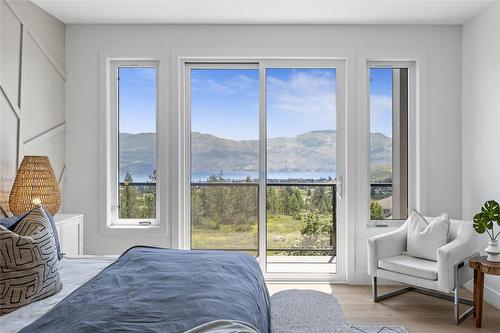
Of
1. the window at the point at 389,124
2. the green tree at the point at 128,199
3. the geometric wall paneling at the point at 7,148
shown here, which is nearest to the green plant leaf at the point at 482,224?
the window at the point at 389,124

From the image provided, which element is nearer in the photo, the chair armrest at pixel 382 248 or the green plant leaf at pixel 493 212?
the green plant leaf at pixel 493 212

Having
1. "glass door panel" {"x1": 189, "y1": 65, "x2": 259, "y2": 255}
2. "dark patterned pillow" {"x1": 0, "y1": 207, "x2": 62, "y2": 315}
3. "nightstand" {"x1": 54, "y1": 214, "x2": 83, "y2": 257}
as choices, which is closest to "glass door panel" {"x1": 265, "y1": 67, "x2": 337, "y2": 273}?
"glass door panel" {"x1": 189, "y1": 65, "x2": 259, "y2": 255}

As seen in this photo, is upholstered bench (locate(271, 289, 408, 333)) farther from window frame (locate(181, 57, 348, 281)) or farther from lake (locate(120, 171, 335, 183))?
lake (locate(120, 171, 335, 183))

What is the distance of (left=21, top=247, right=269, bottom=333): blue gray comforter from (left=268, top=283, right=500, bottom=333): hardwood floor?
1474mm

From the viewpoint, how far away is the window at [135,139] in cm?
412

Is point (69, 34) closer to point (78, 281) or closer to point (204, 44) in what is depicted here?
point (204, 44)

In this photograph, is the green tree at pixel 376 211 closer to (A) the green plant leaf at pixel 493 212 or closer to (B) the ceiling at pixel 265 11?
(A) the green plant leaf at pixel 493 212

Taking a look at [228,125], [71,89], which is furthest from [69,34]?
[228,125]

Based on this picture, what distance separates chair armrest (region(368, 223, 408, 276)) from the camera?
3.51 meters

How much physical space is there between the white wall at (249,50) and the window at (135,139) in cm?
20

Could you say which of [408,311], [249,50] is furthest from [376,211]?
[249,50]

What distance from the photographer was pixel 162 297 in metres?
1.68

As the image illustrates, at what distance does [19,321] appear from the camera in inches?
64.4

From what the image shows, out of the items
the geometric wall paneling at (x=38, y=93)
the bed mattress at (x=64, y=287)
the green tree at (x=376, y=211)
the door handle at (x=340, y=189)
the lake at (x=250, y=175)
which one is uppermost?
the geometric wall paneling at (x=38, y=93)
